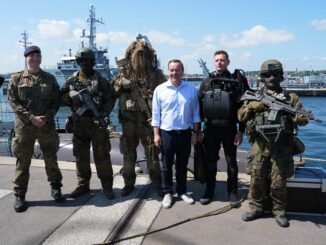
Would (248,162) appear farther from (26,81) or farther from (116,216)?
(26,81)

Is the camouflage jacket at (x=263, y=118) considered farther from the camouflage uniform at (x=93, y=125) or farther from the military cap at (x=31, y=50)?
the military cap at (x=31, y=50)

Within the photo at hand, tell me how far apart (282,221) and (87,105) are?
271cm

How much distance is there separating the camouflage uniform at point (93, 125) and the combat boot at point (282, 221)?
7.27 ft

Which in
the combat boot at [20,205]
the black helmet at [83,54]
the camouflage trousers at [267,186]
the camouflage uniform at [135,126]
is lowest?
the combat boot at [20,205]

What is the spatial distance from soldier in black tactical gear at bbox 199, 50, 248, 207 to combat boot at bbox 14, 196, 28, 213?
2.23m

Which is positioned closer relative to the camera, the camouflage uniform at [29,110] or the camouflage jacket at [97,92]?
the camouflage uniform at [29,110]

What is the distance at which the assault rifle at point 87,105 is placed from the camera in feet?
15.3

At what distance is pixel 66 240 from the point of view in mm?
3717

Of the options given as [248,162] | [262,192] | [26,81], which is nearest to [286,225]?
[262,192]

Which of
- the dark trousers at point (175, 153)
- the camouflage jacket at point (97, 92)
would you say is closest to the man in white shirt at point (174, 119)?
the dark trousers at point (175, 153)

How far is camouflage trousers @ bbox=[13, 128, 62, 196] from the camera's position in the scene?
4.58 meters

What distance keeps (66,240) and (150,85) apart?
2252mm

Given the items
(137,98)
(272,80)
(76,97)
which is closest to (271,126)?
(272,80)

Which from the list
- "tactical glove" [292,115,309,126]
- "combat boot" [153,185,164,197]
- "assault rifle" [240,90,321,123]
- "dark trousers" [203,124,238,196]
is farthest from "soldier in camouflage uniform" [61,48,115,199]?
"tactical glove" [292,115,309,126]
